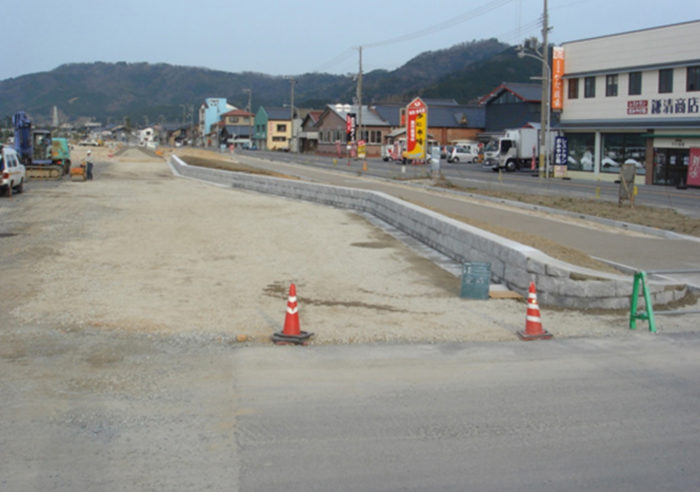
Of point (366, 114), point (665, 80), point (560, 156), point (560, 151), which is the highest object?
point (366, 114)

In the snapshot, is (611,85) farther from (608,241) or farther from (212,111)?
(212,111)

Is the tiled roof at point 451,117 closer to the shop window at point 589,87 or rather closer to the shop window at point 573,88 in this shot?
the shop window at point 573,88

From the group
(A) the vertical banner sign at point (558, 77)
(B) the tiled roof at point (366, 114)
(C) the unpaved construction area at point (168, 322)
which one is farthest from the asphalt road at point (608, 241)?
(B) the tiled roof at point (366, 114)

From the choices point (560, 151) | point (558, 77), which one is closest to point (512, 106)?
point (558, 77)

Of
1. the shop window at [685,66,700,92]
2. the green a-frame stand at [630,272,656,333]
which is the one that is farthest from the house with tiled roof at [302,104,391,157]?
the green a-frame stand at [630,272,656,333]

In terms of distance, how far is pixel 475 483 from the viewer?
5051mm

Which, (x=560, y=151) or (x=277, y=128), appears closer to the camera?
(x=560, y=151)

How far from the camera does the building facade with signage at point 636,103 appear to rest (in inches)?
1672

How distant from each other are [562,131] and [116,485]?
168 feet

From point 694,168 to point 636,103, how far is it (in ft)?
22.9

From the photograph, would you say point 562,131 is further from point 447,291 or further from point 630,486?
point 630,486

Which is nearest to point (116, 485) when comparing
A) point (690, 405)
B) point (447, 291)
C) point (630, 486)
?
point (630, 486)

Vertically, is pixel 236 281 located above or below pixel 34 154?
below

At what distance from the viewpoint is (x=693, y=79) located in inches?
1667
